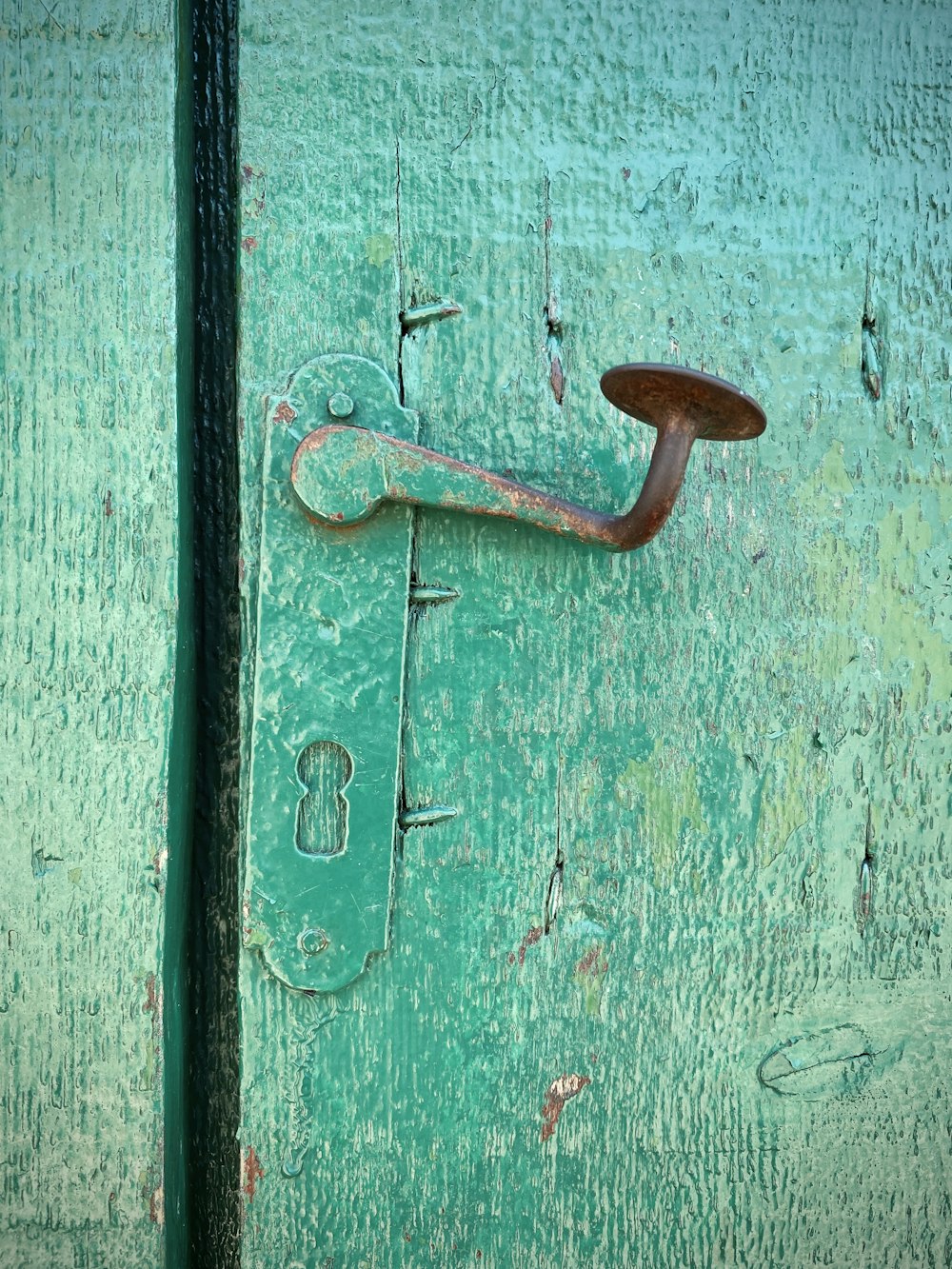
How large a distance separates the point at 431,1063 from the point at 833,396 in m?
0.49

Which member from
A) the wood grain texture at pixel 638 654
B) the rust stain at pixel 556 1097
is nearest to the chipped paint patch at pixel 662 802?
the wood grain texture at pixel 638 654

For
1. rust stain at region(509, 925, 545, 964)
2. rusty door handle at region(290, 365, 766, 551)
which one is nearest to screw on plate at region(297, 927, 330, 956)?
rust stain at region(509, 925, 545, 964)

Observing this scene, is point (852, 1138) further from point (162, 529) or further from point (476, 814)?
point (162, 529)

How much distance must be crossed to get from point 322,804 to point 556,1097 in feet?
0.78

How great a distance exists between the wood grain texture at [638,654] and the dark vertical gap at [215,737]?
0.9 inches

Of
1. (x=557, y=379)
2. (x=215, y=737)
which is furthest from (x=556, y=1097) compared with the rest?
(x=557, y=379)

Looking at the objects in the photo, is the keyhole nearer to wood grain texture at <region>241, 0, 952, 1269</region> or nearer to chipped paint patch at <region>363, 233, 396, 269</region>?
wood grain texture at <region>241, 0, 952, 1269</region>

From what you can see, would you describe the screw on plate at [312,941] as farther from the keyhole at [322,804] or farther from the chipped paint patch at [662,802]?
the chipped paint patch at [662,802]

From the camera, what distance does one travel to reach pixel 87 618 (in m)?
0.57

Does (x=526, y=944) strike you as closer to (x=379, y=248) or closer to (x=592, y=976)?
(x=592, y=976)

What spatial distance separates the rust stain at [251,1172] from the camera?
0.60 m

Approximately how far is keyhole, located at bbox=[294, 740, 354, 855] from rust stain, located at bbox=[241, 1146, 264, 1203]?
19 cm

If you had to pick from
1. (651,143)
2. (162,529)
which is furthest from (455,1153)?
(651,143)

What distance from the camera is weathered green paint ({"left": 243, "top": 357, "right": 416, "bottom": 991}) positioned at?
22.9 inches
